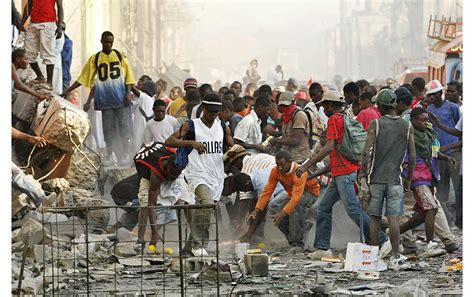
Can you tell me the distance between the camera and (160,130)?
49.2ft

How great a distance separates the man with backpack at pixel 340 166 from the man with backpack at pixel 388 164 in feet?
2.04

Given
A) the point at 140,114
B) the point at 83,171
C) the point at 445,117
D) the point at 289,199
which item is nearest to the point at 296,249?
the point at 289,199

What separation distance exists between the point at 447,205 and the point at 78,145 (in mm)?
4532

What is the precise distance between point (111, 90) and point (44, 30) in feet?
3.71

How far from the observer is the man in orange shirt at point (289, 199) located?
13.3 meters

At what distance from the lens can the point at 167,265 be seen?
1207 cm

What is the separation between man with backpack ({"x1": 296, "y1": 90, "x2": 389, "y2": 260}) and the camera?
42.2 feet

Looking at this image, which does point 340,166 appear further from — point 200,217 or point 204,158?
point 200,217

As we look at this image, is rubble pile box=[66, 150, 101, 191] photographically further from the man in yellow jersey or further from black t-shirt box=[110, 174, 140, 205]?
the man in yellow jersey

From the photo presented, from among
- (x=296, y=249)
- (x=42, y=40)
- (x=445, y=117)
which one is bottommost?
(x=296, y=249)

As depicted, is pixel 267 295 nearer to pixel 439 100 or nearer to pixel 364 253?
pixel 364 253

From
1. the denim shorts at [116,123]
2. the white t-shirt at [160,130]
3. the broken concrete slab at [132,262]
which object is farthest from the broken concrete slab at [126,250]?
the denim shorts at [116,123]

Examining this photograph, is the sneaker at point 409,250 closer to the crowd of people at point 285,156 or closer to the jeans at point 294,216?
the crowd of people at point 285,156
